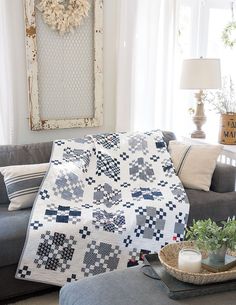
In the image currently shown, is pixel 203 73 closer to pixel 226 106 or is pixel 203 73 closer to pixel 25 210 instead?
pixel 226 106

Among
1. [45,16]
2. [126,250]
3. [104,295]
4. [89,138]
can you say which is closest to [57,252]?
[126,250]

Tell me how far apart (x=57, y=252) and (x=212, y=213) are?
1.07 metres

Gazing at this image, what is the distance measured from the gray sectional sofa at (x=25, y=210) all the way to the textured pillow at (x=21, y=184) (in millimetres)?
58

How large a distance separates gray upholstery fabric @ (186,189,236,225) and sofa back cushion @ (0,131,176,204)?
1.06 meters

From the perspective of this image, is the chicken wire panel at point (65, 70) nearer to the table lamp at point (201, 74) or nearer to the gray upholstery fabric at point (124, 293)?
the table lamp at point (201, 74)

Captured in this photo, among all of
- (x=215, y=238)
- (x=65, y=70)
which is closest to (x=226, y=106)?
(x=65, y=70)

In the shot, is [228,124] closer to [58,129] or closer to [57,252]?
[58,129]

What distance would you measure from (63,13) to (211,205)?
1805 mm

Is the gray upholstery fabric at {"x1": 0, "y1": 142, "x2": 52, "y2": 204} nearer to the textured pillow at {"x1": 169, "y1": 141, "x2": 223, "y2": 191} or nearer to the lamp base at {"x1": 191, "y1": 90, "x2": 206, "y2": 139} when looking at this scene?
the textured pillow at {"x1": 169, "y1": 141, "x2": 223, "y2": 191}

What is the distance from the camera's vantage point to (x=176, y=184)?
8.68ft

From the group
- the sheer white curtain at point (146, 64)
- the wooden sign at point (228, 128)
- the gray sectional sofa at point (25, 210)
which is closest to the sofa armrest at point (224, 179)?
the gray sectional sofa at point (25, 210)

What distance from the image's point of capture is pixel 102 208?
238 centimetres

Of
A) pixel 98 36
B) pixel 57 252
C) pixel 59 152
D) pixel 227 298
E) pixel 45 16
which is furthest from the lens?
pixel 98 36

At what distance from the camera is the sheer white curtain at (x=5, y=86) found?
270cm
